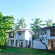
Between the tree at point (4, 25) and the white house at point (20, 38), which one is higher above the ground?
the tree at point (4, 25)

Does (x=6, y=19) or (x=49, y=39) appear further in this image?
(x=6, y=19)

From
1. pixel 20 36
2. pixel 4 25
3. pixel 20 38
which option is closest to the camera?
pixel 4 25

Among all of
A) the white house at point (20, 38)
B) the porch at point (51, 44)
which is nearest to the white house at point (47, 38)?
the porch at point (51, 44)

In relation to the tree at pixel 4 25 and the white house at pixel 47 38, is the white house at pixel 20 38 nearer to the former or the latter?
the tree at pixel 4 25

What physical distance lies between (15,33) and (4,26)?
9.06 metres

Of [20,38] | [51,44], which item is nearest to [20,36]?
[20,38]

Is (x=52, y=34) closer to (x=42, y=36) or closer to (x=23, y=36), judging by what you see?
(x=42, y=36)

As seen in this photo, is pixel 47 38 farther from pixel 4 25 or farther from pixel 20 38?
pixel 20 38

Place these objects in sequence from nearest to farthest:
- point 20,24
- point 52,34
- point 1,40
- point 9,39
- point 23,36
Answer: point 52,34 < point 1,40 < point 23,36 < point 9,39 < point 20,24

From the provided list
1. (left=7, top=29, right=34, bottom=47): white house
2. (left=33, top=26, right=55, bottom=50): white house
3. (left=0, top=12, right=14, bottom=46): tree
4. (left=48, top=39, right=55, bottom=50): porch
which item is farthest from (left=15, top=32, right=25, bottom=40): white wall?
(left=48, top=39, right=55, bottom=50): porch

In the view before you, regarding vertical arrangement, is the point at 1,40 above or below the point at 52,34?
below

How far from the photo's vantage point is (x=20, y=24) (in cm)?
6081

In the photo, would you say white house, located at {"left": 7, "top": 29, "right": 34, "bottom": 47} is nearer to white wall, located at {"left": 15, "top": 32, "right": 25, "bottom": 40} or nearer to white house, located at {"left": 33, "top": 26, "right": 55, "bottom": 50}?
white wall, located at {"left": 15, "top": 32, "right": 25, "bottom": 40}

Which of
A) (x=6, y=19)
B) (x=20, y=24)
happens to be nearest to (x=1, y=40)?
(x=6, y=19)
